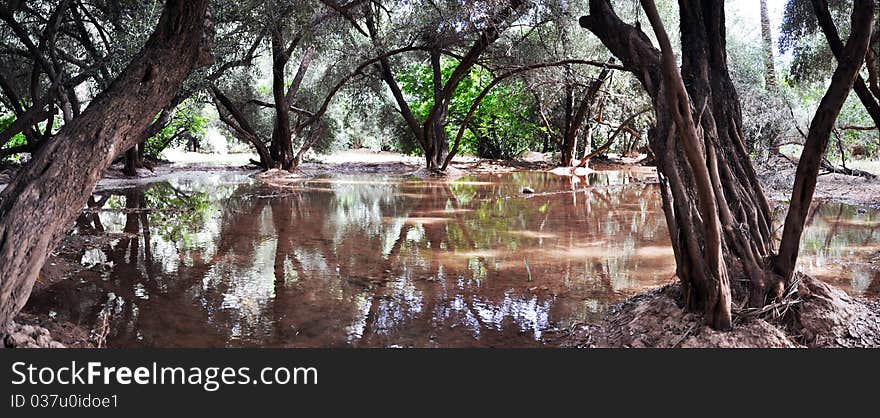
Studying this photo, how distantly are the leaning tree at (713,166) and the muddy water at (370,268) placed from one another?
1.09 meters

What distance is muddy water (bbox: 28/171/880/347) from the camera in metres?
4.37

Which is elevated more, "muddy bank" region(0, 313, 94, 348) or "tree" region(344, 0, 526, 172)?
"tree" region(344, 0, 526, 172)

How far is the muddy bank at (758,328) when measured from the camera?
11.6 ft

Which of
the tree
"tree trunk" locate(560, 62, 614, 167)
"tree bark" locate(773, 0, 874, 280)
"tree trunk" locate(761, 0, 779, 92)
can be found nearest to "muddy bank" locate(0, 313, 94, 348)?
"tree bark" locate(773, 0, 874, 280)

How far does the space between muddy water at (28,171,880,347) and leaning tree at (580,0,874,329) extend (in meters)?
1.09

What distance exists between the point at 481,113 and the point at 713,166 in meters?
Result: 22.1

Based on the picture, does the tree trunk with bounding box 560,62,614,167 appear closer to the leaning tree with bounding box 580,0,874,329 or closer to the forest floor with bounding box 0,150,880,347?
the leaning tree with bounding box 580,0,874,329

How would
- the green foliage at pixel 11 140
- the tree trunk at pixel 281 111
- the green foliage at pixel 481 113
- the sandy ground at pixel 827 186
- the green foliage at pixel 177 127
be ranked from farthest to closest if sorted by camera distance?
the green foliage at pixel 481 113, the green foliage at pixel 177 127, the tree trunk at pixel 281 111, the green foliage at pixel 11 140, the sandy ground at pixel 827 186

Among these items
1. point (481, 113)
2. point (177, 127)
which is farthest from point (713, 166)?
point (481, 113)

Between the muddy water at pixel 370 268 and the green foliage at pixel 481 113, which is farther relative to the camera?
the green foliage at pixel 481 113

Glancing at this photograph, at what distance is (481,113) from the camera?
25.5m

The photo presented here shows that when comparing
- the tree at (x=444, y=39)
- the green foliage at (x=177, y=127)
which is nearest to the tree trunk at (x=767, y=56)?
the tree at (x=444, y=39)

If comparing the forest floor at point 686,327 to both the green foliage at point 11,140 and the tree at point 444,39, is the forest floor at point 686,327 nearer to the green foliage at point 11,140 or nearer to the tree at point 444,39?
the tree at point 444,39

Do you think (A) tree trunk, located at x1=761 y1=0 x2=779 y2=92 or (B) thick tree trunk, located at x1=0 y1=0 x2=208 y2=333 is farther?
(A) tree trunk, located at x1=761 y1=0 x2=779 y2=92
